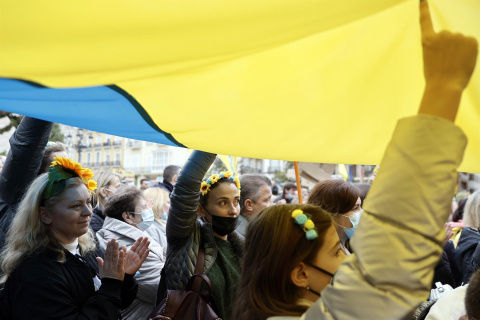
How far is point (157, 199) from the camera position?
6988 mm

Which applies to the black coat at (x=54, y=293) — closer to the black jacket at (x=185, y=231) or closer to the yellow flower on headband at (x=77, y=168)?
the yellow flower on headband at (x=77, y=168)

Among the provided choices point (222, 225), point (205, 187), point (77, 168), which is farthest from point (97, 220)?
point (77, 168)

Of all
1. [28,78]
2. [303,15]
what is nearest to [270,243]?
[303,15]

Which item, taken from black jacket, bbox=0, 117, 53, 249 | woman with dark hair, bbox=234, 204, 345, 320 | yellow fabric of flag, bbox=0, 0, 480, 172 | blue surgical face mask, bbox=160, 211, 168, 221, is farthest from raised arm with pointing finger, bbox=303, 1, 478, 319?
blue surgical face mask, bbox=160, 211, 168, 221

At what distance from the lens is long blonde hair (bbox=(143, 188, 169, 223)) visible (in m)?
6.84

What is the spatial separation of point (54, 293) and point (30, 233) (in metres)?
0.45

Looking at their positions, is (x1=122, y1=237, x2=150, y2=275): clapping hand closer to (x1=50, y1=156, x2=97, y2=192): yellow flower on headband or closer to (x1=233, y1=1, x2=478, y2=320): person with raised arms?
(x1=50, y1=156, x2=97, y2=192): yellow flower on headband

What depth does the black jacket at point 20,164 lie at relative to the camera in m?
3.75

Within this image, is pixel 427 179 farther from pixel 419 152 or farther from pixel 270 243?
pixel 270 243

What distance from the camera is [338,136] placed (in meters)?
2.67

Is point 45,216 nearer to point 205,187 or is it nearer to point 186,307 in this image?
point 186,307

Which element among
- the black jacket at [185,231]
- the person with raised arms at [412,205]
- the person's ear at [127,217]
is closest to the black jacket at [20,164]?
the black jacket at [185,231]

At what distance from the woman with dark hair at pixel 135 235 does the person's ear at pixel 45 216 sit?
3.29 feet

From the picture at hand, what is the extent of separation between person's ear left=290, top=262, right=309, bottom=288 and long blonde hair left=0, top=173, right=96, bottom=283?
1.71 meters
